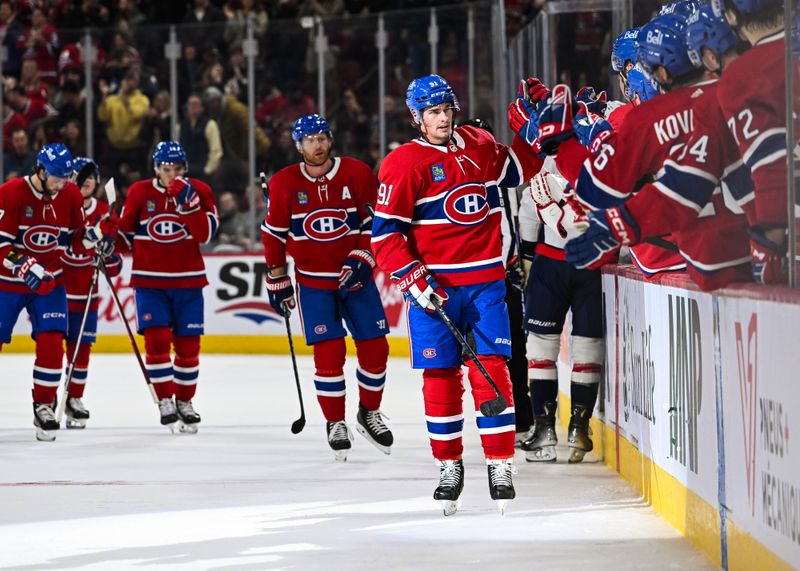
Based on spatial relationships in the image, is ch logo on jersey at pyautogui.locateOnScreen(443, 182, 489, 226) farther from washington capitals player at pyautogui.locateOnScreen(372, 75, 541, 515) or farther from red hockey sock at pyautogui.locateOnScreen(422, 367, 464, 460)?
red hockey sock at pyautogui.locateOnScreen(422, 367, 464, 460)

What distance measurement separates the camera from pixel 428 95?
15.9 feet

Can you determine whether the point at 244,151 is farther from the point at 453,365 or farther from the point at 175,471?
the point at 453,365

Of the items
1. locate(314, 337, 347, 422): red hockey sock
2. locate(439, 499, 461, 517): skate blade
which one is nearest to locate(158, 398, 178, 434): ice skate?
locate(314, 337, 347, 422): red hockey sock

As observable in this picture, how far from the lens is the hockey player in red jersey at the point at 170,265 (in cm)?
717

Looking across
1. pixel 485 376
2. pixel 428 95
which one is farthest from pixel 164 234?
pixel 485 376

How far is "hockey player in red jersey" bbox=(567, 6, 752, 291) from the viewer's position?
12.4 ft

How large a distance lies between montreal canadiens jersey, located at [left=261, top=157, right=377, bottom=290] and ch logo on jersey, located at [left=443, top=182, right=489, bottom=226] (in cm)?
148

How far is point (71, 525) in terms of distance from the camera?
15.2 ft

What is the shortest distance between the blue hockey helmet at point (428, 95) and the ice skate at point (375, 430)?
6.11ft

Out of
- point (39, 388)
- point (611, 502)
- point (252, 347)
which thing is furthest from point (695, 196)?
point (252, 347)

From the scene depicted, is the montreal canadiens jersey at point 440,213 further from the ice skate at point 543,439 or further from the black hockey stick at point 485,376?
the ice skate at point 543,439

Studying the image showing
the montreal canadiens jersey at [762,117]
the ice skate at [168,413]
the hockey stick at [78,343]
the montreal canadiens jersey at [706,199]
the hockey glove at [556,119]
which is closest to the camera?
the montreal canadiens jersey at [762,117]

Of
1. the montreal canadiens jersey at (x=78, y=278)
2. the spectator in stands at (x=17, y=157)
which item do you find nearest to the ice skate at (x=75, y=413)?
the montreal canadiens jersey at (x=78, y=278)

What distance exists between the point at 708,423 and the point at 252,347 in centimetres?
847
